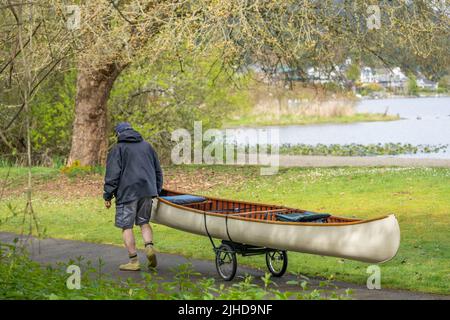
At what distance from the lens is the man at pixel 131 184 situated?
12430 mm

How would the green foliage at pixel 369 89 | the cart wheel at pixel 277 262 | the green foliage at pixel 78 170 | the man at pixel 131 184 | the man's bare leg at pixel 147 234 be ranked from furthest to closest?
the green foliage at pixel 369 89, the green foliage at pixel 78 170, the man's bare leg at pixel 147 234, the man at pixel 131 184, the cart wheel at pixel 277 262

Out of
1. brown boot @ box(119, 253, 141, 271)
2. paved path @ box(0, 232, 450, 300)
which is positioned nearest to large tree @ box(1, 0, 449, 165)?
paved path @ box(0, 232, 450, 300)

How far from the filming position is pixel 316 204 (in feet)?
66.3

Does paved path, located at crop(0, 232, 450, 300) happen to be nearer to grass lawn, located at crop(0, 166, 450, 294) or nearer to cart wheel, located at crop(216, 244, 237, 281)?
cart wheel, located at crop(216, 244, 237, 281)

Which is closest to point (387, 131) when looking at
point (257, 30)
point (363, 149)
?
point (363, 149)

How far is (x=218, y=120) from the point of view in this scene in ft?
101

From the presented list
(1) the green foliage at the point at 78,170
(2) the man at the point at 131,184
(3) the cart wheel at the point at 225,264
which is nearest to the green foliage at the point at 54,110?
(1) the green foliage at the point at 78,170

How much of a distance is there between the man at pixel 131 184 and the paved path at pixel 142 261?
432 millimetres

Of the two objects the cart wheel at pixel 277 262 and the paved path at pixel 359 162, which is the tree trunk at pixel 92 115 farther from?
the cart wheel at pixel 277 262

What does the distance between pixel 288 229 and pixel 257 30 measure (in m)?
9.56

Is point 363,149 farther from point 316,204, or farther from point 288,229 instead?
point 288,229

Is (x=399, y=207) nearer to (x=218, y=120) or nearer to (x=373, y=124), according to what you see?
(x=218, y=120)

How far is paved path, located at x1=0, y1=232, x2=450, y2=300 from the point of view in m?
11.0
